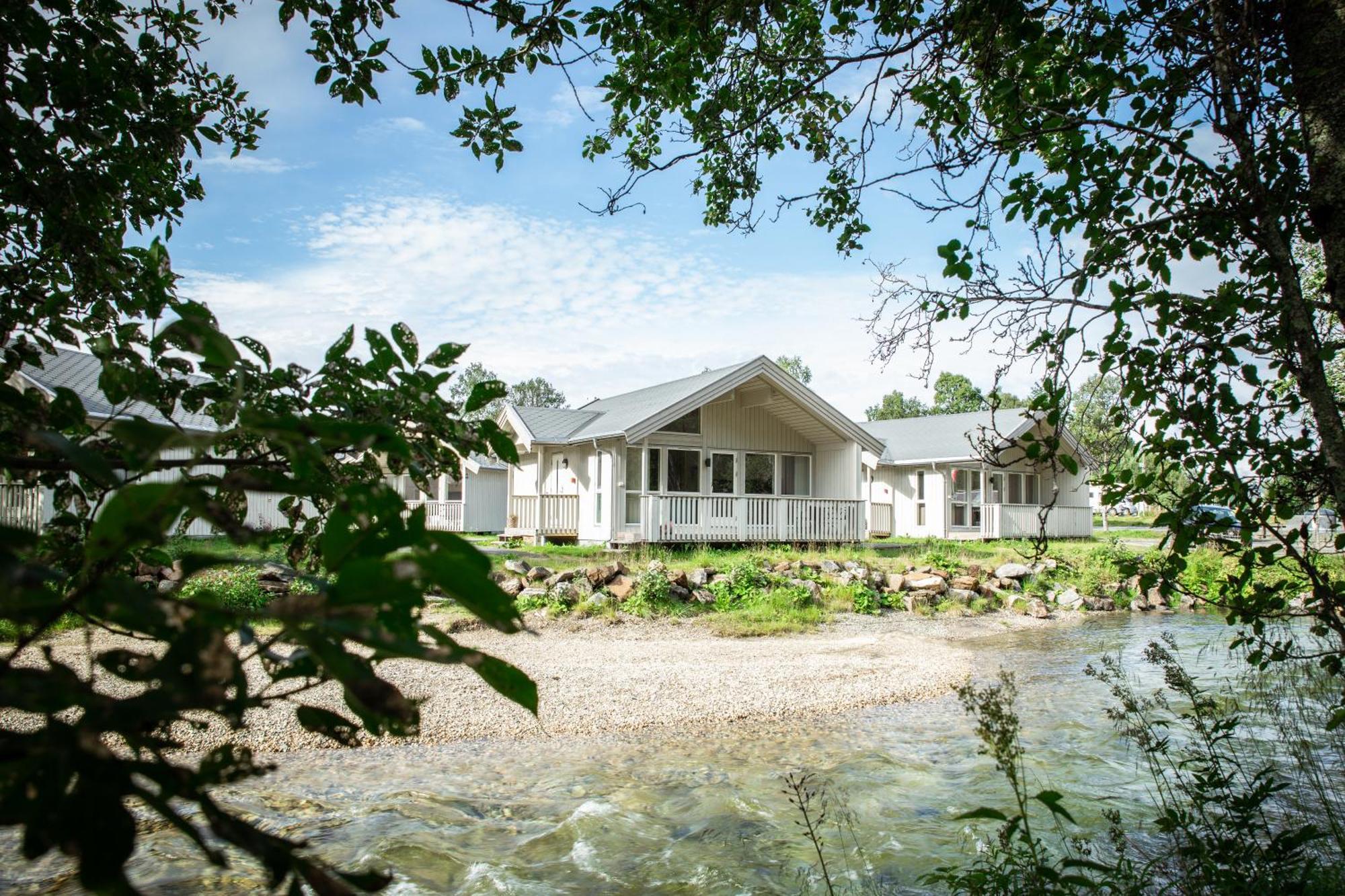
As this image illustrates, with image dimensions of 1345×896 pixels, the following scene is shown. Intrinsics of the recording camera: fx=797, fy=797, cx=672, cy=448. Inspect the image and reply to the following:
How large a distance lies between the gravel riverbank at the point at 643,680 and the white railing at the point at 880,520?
1484 centimetres

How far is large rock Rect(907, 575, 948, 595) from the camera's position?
13648 millimetres

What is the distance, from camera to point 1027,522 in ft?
86.4

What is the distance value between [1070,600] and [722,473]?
28.2 feet

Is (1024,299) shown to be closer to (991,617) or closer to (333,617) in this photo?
(333,617)

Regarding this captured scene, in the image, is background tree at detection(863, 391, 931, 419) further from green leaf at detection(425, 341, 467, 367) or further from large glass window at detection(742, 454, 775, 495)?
green leaf at detection(425, 341, 467, 367)

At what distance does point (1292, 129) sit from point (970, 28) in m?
1.49

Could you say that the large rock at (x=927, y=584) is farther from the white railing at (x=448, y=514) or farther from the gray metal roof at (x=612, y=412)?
the white railing at (x=448, y=514)

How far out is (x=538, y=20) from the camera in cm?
338

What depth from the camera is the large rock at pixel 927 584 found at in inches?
537

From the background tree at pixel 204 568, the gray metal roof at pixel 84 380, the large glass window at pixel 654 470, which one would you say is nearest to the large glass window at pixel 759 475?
the large glass window at pixel 654 470

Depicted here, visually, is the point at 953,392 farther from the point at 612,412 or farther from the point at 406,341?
the point at 406,341

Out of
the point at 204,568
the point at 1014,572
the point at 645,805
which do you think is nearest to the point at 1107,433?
the point at 645,805

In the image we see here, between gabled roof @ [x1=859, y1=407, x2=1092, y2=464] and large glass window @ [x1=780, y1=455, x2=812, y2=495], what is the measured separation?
12.0ft

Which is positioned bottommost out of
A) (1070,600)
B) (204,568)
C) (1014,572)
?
(1070,600)
